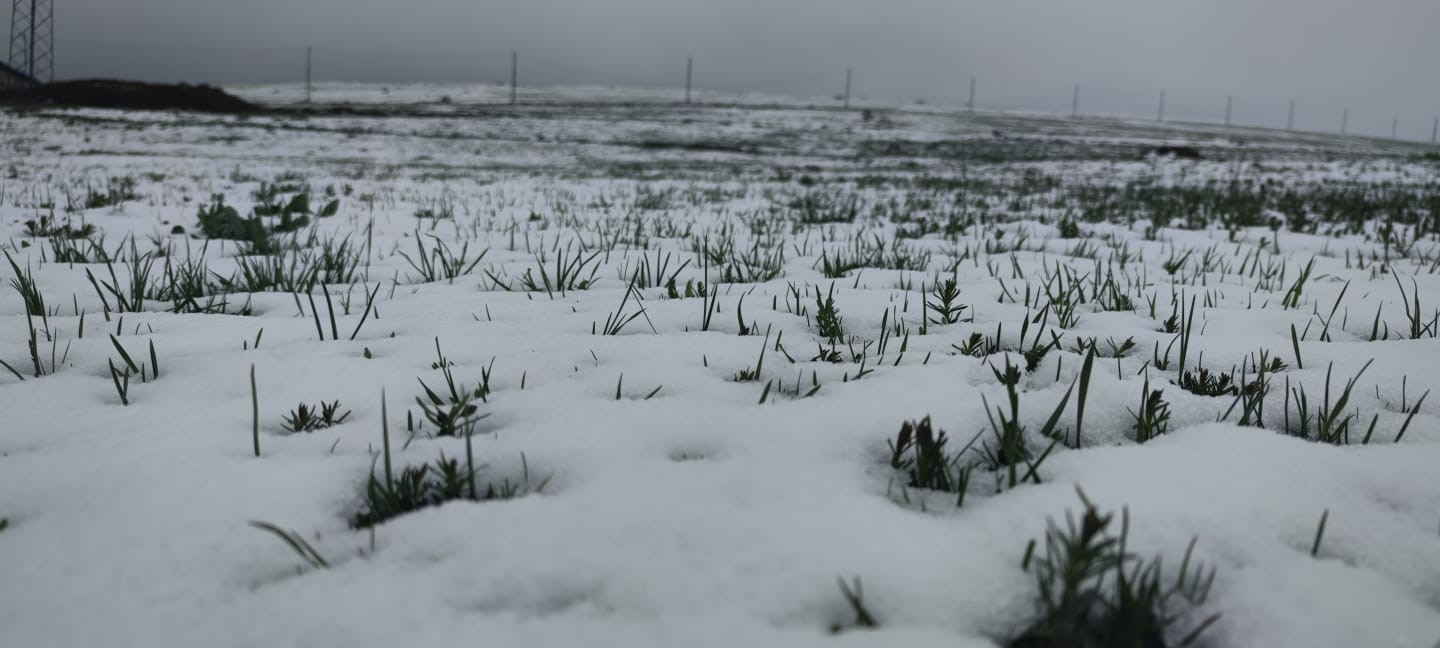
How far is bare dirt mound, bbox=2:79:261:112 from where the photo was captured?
39322 millimetres

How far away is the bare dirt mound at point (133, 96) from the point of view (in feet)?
129

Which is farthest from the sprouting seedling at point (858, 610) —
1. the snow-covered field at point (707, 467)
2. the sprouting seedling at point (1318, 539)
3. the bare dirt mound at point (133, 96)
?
the bare dirt mound at point (133, 96)

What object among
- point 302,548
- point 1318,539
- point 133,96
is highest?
point 133,96

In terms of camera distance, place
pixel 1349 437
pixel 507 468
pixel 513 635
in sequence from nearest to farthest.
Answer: pixel 513 635, pixel 507 468, pixel 1349 437

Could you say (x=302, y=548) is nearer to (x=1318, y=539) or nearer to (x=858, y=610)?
(x=858, y=610)

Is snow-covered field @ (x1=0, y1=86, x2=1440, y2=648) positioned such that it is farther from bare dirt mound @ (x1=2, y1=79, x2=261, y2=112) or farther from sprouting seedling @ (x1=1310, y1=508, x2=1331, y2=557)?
bare dirt mound @ (x1=2, y1=79, x2=261, y2=112)

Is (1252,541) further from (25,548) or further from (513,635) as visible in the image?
(25,548)

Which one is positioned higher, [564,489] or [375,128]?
[375,128]

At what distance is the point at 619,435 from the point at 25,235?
573 centimetres

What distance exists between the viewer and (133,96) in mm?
40781

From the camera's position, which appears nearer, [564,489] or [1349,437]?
[564,489]

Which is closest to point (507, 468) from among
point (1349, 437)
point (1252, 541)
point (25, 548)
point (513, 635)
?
point (513, 635)

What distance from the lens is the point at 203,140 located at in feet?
79.1

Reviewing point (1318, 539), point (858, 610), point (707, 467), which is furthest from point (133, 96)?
point (1318, 539)
